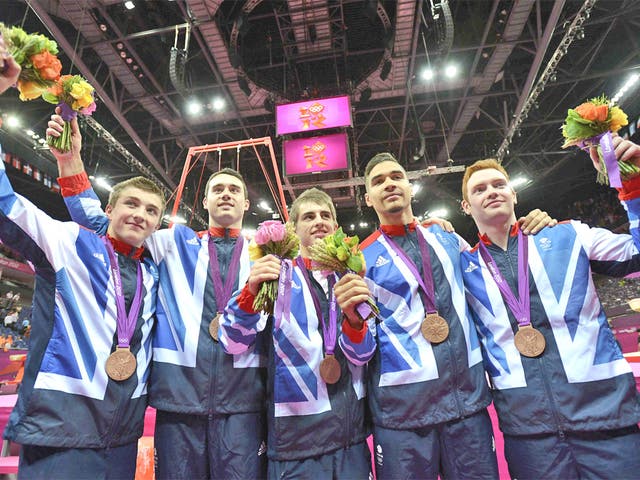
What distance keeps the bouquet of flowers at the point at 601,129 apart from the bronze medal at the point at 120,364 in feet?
8.68

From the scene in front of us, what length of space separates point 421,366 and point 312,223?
3.46 ft

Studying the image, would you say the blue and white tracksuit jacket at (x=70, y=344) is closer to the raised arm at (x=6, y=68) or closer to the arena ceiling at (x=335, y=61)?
the raised arm at (x=6, y=68)

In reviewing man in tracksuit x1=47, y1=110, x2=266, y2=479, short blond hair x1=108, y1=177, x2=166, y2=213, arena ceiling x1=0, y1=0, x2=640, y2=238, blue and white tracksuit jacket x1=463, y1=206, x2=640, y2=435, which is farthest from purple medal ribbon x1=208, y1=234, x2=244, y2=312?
arena ceiling x1=0, y1=0, x2=640, y2=238

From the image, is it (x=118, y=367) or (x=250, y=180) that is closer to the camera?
(x=118, y=367)

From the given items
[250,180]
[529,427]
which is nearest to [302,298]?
[529,427]

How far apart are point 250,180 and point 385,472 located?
15.2 m

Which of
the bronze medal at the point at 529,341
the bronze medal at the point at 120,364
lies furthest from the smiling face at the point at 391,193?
the bronze medal at the point at 120,364

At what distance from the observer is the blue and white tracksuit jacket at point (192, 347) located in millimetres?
2057

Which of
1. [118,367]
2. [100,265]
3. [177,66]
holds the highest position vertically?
[177,66]

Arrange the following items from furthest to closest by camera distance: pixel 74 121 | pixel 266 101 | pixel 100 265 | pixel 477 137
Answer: pixel 477 137 < pixel 266 101 < pixel 74 121 < pixel 100 265

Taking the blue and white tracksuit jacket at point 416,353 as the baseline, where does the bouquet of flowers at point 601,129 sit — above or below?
above

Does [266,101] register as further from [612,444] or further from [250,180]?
[612,444]

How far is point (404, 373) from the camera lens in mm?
2025

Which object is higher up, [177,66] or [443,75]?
[443,75]
